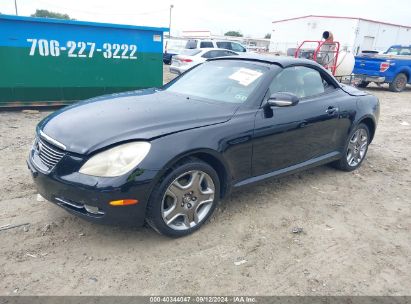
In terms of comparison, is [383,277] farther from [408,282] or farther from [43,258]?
[43,258]

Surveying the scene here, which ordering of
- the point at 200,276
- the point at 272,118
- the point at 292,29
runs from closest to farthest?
the point at 200,276 → the point at 272,118 → the point at 292,29

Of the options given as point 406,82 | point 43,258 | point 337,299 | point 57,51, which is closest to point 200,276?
point 337,299

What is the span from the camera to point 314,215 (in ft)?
12.6

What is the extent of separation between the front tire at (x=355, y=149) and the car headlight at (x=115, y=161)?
10.3 ft

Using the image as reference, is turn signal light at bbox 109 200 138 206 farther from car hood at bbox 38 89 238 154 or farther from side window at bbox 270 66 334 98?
side window at bbox 270 66 334 98

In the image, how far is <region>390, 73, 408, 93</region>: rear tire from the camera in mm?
14097

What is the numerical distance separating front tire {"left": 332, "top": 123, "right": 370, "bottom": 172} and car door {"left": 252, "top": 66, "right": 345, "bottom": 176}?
38 centimetres

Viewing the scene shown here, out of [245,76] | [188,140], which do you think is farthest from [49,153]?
[245,76]

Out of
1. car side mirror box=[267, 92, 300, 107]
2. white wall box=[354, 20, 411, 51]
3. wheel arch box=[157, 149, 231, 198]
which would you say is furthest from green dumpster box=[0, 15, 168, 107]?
white wall box=[354, 20, 411, 51]

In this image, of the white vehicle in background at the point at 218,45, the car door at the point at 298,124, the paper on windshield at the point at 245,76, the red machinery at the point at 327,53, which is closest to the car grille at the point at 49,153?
the car door at the point at 298,124

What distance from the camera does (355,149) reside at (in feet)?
16.9

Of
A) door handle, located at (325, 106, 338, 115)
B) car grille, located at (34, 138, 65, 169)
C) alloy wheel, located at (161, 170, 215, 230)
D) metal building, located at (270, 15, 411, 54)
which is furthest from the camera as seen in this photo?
metal building, located at (270, 15, 411, 54)

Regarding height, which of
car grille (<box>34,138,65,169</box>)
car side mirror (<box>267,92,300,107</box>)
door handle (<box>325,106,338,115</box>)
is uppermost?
car side mirror (<box>267,92,300,107</box>)

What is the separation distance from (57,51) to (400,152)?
6797mm
